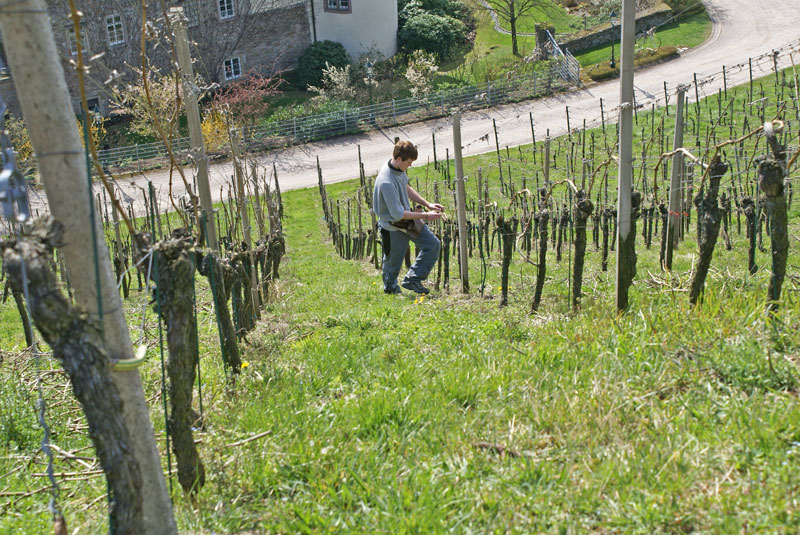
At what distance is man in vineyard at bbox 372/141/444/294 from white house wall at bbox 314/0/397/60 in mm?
29316

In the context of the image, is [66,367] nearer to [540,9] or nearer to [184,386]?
Answer: [184,386]

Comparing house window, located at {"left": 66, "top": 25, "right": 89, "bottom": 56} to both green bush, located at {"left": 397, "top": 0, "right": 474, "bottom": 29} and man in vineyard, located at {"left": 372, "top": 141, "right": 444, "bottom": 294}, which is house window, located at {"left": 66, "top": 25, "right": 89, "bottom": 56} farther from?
green bush, located at {"left": 397, "top": 0, "right": 474, "bottom": 29}

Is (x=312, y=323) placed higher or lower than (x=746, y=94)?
lower

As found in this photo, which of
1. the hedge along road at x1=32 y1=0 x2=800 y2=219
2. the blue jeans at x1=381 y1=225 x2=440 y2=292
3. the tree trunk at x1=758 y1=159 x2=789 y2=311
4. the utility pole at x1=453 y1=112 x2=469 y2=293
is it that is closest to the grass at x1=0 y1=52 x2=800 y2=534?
the tree trunk at x1=758 y1=159 x2=789 y2=311

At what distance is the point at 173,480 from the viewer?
11.6ft

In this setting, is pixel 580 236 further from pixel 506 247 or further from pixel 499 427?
pixel 499 427

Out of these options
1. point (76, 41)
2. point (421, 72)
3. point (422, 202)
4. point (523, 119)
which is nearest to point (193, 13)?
point (421, 72)

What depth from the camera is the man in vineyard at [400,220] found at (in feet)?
22.7

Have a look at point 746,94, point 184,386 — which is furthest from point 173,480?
point 746,94

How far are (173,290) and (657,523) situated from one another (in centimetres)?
228

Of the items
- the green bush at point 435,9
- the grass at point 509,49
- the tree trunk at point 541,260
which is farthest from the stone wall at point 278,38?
the tree trunk at point 541,260

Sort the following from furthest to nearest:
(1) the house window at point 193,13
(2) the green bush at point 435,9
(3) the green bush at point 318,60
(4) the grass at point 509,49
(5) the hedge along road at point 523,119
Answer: (2) the green bush at point 435,9, (1) the house window at point 193,13, (3) the green bush at point 318,60, (4) the grass at point 509,49, (5) the hedge along road at point 523,119

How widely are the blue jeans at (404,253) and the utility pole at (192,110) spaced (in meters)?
2.26

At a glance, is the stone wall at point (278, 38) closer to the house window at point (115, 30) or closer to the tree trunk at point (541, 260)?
the house window at point (115, 30)
